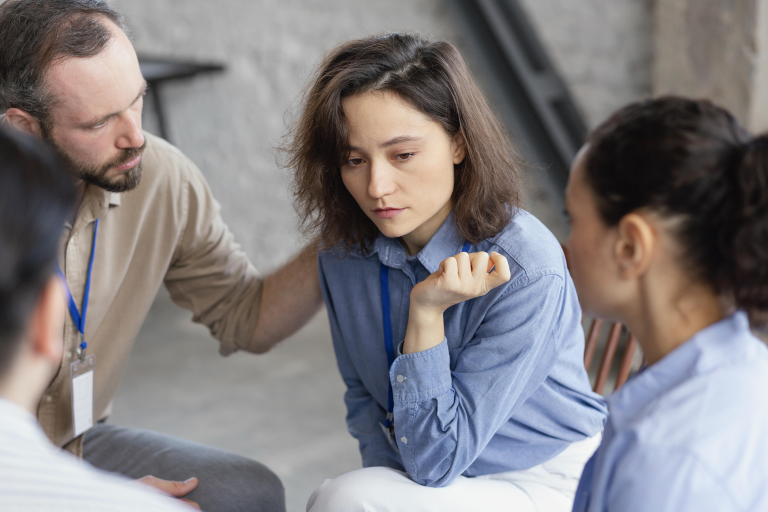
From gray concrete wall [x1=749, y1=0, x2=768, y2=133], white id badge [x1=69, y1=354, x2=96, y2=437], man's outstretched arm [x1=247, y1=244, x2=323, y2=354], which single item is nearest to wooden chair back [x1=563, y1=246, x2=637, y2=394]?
man's outstretched arm [x1=247, y1=244, x2=323, y2=354]

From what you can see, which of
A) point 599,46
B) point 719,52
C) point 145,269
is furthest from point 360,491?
point 599,46

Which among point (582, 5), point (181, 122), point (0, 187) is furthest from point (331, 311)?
point (181, 122)

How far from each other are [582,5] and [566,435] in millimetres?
2476

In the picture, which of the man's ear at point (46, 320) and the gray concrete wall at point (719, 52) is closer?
the man's ear at point (46, 320)

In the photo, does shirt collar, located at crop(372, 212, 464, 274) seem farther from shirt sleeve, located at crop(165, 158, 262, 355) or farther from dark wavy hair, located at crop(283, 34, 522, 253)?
shirt sleeve, located at crop(165, 158, 262, 355)

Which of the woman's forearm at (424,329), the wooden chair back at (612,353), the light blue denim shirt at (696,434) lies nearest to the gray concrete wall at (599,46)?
the wooden chair back at (612,353)

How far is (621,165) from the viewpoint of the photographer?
2.71ft

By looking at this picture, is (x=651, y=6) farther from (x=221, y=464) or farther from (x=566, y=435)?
(x=221, y=464)

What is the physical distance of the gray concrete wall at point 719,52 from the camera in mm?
2420

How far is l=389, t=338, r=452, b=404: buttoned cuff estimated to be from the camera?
3.76 ft

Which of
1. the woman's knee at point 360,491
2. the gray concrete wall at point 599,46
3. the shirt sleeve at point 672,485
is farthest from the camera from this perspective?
the gray concrete wall at point 599,46

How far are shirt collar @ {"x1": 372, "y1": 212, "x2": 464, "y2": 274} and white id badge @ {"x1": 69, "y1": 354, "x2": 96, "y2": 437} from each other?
698 mm

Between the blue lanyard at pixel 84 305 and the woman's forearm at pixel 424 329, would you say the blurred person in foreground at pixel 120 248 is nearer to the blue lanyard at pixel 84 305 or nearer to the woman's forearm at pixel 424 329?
the blue lanyard at pixel 84 305

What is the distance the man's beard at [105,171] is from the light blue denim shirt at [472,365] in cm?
45
